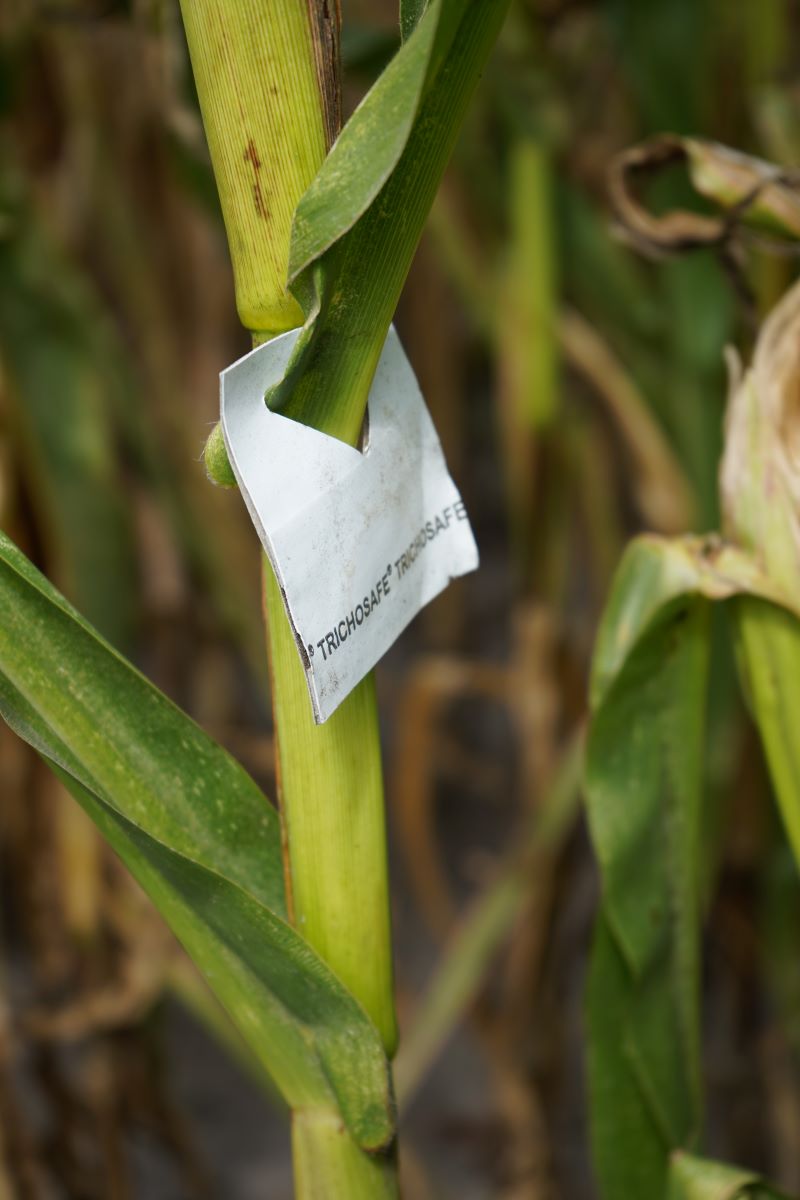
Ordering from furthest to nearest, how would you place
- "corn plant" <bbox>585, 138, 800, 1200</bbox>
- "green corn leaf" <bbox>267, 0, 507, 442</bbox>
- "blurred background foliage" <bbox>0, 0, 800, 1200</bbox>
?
"blurred background foliage" <bbox>0, 0, 800, 1200</bbox> → "corn plant" <bbox>585, 138, 800, 1200</bbox> → "green corn leaf" <bbox>267, 0, 507, 442</bbox>

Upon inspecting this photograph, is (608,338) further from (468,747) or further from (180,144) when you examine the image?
(468,747)

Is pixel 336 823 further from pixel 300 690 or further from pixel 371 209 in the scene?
pixel 371 209

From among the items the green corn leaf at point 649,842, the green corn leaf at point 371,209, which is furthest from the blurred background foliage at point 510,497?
the green corn leaf at point 371,209

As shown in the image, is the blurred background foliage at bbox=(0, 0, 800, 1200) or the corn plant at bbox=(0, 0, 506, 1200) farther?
the blurred background foliage at bbox=(0, 0, 800, 1200)

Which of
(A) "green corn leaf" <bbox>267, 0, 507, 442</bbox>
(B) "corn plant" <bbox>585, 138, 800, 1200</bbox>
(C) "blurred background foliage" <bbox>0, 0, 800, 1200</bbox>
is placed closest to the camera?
(A) "green corn leaf" <bbox>267, 0, 507, 442</bbox>

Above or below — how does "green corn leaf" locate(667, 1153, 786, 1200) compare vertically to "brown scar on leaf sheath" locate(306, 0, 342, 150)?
below

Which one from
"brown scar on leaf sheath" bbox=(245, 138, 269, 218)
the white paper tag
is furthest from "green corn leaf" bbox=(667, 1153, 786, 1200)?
"brown scar on leaf sheath" bbox=(245, 138, 269, 218)

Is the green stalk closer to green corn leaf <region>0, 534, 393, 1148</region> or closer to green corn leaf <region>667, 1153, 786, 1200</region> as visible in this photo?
green corn leaf <region>0, 534, 393, 1148</region>

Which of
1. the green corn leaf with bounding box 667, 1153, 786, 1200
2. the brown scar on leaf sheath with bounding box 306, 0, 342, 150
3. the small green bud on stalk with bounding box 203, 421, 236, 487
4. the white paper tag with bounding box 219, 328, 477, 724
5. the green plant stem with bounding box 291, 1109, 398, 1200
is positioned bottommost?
the green corn leaf with bounding box 667, 1153, 786, 1200
